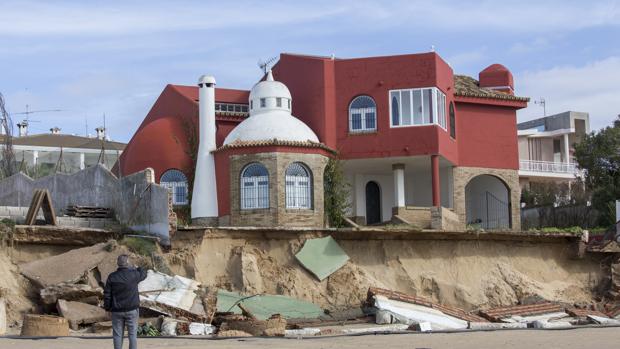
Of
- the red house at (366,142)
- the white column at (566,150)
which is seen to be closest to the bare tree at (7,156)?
the red house at (366,142)

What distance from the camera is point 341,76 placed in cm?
4016

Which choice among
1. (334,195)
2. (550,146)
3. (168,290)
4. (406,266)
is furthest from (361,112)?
(550,146)

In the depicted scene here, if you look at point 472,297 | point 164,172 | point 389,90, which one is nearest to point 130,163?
point 164,172

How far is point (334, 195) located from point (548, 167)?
2952cm

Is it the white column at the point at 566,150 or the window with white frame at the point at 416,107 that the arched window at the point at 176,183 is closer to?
the window with white frame at the point at 416,107

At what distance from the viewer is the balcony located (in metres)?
63.0

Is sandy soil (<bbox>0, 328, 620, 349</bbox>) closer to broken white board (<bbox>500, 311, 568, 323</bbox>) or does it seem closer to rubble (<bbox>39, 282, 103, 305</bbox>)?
rubble (<bbox>39, 282, 103, 305</bbox>)

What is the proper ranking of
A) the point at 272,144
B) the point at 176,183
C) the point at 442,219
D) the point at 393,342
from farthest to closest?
the point at 176,183
the point at 442,219
the point at 272,144
the point at 393,342

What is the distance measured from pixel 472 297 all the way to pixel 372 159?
7938mm

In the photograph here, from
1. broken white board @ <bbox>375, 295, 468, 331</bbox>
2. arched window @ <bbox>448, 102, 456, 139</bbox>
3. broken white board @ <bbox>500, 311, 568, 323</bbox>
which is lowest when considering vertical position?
broken white board @ <bbox>500, 311, 568, 323</bbox>

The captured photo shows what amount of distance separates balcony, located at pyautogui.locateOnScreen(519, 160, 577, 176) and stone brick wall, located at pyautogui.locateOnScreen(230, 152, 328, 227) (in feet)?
92.3

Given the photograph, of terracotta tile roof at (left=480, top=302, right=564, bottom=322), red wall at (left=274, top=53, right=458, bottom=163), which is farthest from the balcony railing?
terracotta tile roof at (left=480, top=302, right=564, bottom=322)

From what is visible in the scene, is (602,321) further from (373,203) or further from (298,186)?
(373,203)

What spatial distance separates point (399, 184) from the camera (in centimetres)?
4019
